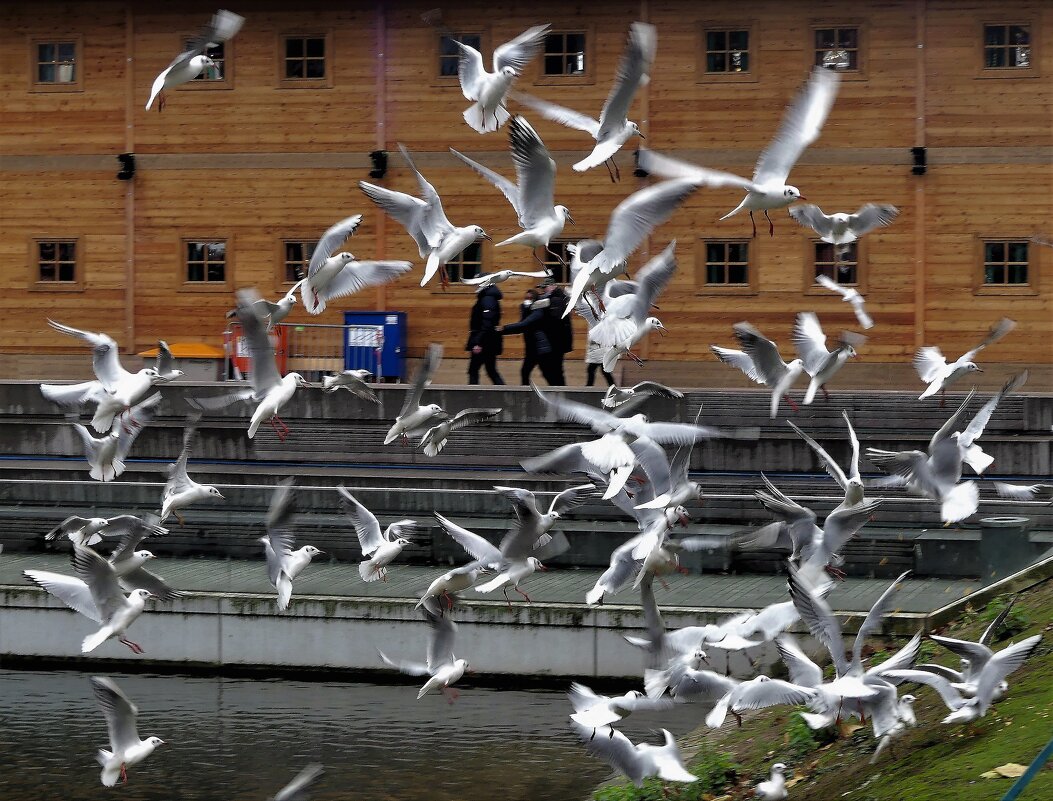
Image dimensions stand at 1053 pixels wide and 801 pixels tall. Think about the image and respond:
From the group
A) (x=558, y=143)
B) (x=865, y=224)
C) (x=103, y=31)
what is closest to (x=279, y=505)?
(x=865, y=224)

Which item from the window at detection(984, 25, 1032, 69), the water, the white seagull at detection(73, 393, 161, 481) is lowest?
the water

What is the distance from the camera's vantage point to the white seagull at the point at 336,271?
484 inches

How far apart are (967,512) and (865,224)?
2136 mm

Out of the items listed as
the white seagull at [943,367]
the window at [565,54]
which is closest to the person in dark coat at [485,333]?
the window at [565,54]

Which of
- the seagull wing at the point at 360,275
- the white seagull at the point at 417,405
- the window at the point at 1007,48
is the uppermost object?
the window at the point at 1007,48

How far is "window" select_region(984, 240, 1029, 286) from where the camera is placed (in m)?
25.2

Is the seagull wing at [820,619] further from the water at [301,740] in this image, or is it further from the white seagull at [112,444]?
the white seagull at [112,444]

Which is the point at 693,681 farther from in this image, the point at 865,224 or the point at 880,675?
the point at 865,224

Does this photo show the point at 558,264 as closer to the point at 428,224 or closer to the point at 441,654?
the point at 428,224

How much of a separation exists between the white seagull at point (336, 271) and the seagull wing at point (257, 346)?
Answer: 58 centimetres

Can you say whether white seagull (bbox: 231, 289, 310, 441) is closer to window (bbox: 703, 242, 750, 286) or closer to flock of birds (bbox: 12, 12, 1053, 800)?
flock of birds (bbox: 12, 12, 1053, 800)

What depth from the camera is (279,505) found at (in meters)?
12.2

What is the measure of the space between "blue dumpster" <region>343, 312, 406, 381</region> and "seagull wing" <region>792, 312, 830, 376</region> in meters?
12.8

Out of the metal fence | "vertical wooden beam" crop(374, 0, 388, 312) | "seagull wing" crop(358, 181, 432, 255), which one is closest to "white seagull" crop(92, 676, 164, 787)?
"seagull wing" crop(358, 181, 432, 255)
